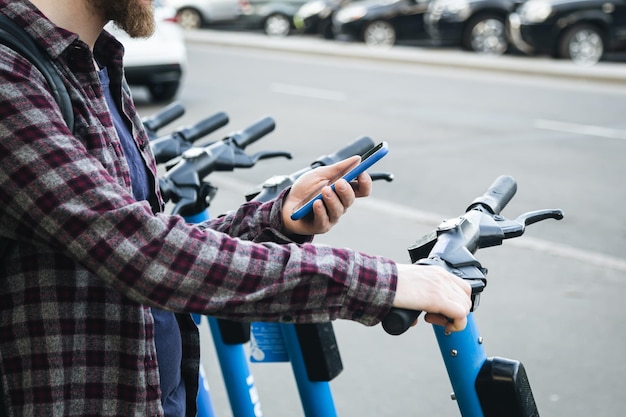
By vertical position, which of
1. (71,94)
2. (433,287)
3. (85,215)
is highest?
(71,94)

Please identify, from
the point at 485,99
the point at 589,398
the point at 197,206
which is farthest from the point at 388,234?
the point at 485,99

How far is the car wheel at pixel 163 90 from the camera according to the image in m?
12.4

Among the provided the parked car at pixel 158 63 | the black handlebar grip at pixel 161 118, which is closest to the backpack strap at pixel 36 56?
the black handlebar grip at pixel 161 118

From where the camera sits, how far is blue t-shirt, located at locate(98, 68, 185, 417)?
67.3 inches

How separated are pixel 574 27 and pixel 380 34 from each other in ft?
17.7

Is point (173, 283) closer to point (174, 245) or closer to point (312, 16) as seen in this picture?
point (174, 245)

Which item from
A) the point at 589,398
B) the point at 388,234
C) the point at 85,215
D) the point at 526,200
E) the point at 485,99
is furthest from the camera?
the point at 485,99

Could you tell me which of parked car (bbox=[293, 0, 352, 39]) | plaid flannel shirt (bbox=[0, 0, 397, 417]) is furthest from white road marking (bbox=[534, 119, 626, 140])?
parked car (bbox=[293, 0, 352, 39])

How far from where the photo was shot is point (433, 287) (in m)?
1.44

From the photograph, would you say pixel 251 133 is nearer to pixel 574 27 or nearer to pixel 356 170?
pixel 356 170

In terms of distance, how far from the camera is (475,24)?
56.6 feet

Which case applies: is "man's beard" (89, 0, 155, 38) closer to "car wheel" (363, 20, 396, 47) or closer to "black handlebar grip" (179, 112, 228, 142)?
"black handlebar grip" (179, 112, 228, 142)

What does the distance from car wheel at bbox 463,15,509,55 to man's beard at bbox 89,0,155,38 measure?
1595 centimetres

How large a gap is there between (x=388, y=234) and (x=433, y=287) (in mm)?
4598
